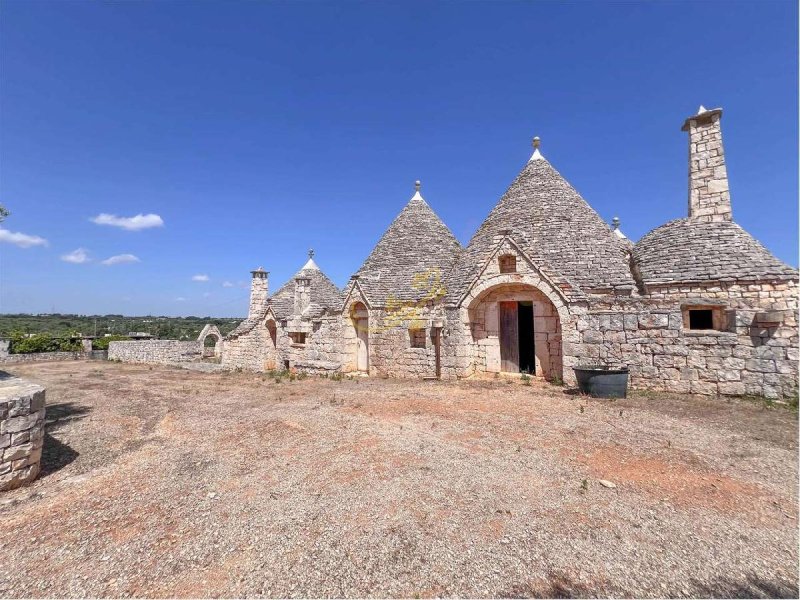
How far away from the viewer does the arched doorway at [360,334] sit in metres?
14.4

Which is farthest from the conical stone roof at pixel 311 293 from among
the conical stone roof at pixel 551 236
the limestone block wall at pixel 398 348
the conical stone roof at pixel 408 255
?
the conical stone roof at pixel 551 236

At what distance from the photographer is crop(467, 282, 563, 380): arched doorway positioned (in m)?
11.4

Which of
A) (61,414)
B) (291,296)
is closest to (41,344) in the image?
(291,296)

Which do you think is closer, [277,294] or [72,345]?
[277,294]

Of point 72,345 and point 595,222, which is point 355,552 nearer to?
point 595,222

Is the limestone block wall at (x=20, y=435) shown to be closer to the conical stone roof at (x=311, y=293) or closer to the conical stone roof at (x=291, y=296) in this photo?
the conical stone roof at (x=311, y=293)

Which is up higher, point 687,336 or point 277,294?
point 277,294

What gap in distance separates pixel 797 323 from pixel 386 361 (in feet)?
37.8

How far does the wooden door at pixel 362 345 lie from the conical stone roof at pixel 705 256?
32.6 feet

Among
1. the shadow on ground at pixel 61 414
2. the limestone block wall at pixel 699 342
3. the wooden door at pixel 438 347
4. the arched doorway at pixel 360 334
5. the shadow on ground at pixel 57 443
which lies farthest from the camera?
the arched doorway at pixel 360 334

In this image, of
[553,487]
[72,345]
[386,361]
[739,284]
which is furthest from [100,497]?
[72,345]

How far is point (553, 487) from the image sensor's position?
4215 mm

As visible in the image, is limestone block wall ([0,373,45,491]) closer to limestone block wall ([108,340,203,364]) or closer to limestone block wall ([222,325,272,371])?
limestone block wall ([222,325,272,371])

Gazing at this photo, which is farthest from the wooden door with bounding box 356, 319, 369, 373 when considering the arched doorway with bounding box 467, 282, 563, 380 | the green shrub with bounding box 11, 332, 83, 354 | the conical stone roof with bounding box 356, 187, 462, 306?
the green shrub with bounding box 11, 332, 83, 354
